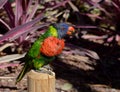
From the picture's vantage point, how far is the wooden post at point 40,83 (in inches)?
93.3

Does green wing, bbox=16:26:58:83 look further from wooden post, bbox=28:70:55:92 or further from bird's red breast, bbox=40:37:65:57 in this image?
wooden post, bbox=28:70:55:92

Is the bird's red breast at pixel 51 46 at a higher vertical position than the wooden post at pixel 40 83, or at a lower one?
higher

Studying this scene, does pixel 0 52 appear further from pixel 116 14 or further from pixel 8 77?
pixel 116 14

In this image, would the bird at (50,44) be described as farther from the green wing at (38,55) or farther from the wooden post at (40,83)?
the wooden post at (40,83)

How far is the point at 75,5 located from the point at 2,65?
2.09 m

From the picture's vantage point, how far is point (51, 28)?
113 inches

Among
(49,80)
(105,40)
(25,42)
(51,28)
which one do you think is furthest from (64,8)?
(49,80)

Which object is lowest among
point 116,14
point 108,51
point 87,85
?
point 87,85

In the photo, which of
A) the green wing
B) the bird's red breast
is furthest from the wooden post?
the green wing

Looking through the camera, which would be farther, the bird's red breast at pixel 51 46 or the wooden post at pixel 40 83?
the bird's red breast at pixel 51 46

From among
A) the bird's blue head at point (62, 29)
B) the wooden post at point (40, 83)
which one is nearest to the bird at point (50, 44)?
the bird's blue head at point (62, 29)

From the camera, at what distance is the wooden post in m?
2.37

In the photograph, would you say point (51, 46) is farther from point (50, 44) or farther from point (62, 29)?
point (62, 29)

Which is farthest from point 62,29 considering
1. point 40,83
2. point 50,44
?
point 40,83
